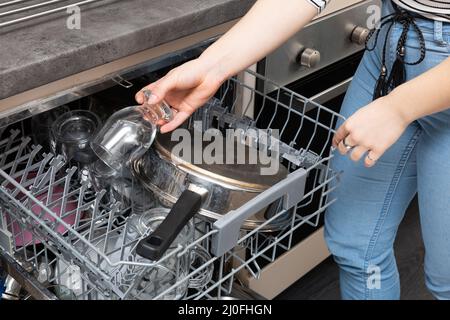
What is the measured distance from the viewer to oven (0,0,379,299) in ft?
2.45

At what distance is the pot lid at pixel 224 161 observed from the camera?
86cm

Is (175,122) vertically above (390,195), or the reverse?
(175,122)

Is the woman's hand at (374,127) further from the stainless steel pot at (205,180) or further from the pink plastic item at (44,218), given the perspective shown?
the pink plastic item at (44,218)

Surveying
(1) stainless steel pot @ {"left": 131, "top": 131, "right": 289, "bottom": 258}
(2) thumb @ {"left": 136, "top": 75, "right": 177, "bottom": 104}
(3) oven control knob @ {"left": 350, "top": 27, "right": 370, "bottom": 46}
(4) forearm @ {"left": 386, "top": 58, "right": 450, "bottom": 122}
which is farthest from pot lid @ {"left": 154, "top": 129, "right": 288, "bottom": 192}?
(3) oven control knob @ {"left": 350, "top": 27, "right": 370, "bottom": 46}

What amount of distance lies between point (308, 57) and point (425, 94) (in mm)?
372

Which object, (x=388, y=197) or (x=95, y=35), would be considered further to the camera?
(x=388, y=197)

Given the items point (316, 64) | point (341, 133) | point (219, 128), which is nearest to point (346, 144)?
point (341, 133)

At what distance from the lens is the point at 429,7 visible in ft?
2.77

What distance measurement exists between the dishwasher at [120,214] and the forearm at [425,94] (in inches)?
5.0

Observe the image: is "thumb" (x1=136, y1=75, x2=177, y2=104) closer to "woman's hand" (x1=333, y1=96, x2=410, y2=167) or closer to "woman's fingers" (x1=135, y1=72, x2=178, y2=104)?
"woman's fingers" (x1=135, y1=72, x2=178, y2=104)

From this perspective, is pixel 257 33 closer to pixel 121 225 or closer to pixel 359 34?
pixel 121 225

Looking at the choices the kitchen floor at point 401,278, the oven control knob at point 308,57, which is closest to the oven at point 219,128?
the oven control knob at point 308,57
